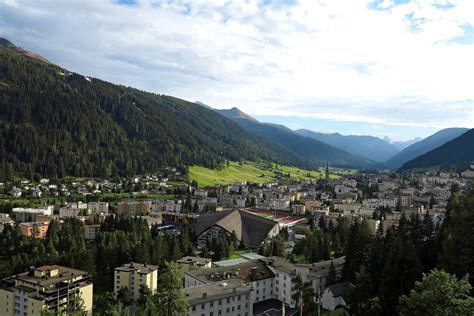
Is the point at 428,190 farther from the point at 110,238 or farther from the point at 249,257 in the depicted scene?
the point at 110,238

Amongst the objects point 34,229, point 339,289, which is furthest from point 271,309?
point 34,229

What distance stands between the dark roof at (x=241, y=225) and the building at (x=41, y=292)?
44083 mm

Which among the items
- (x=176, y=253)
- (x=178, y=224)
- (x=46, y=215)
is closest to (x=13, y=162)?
(x=46, y=215)

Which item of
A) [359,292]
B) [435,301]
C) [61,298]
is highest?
[435,301]

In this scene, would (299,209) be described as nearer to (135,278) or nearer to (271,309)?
(135,278)

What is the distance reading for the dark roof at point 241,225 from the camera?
104562mm

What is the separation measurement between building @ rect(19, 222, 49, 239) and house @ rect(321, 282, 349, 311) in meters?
68.3

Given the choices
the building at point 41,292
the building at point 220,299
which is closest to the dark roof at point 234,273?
the building at point 220,299

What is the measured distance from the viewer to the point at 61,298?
2388 inches

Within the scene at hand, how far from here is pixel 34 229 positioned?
332ft

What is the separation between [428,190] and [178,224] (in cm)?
9917

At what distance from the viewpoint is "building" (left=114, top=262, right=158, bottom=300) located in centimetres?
6444

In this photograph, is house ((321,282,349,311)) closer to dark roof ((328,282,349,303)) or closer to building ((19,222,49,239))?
dark roof ((328,282,349,303))

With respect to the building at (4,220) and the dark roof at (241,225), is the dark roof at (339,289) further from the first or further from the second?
the building at (4,220)
